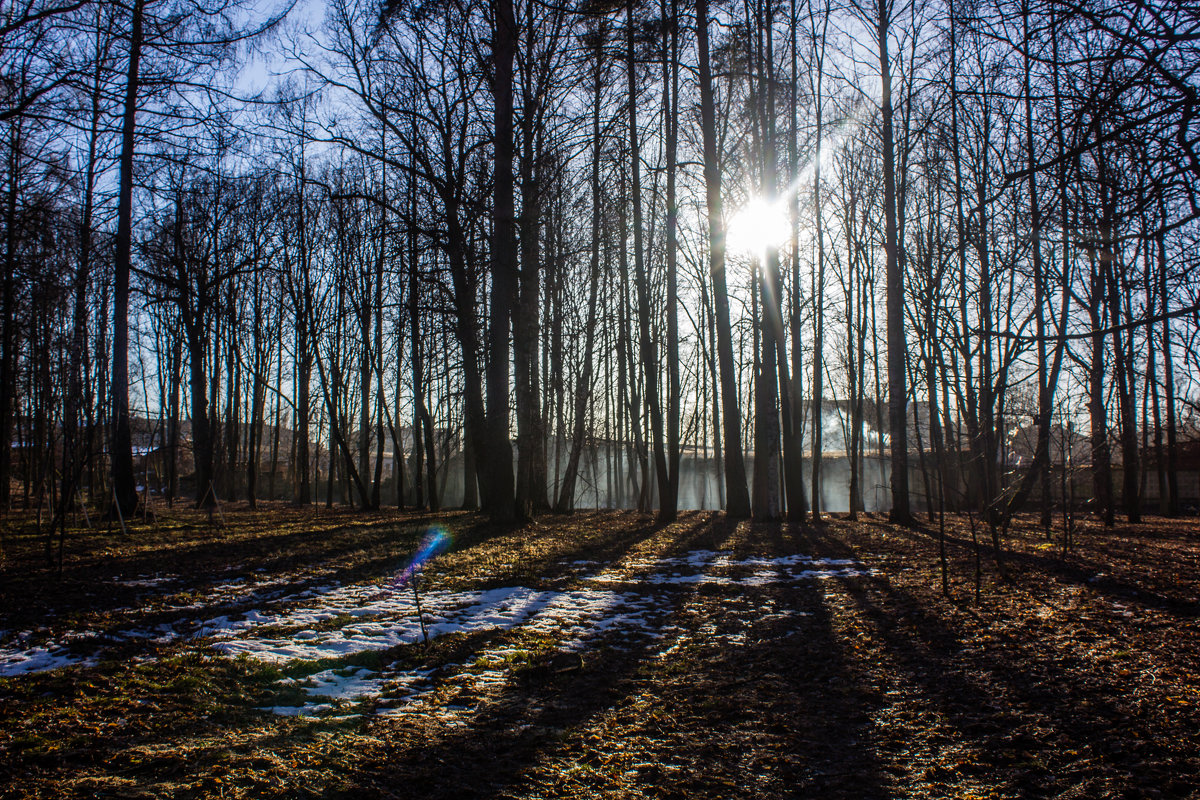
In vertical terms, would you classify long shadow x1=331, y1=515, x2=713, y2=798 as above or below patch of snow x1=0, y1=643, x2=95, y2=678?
below

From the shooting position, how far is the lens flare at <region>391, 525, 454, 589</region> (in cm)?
603

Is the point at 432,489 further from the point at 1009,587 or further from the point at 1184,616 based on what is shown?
the point at 1184,616

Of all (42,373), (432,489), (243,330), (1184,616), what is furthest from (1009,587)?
(243,330)

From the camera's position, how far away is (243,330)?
77.4 feet

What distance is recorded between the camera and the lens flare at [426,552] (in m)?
6.03

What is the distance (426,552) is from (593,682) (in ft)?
16.6

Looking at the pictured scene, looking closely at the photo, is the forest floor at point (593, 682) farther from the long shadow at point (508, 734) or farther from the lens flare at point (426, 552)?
the lens flare at point (426, 552)

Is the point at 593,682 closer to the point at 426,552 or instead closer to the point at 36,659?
the point at 36,659

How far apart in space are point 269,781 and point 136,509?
36.5 ft

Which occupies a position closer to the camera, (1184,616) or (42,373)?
Result: (1184,616)

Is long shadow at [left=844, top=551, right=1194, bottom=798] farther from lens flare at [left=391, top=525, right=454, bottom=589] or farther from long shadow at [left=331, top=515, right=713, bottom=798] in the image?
lens flare at [left=391, top=525, right=454, bottom=589]

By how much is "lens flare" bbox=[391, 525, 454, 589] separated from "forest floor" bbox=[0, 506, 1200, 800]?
17 cm

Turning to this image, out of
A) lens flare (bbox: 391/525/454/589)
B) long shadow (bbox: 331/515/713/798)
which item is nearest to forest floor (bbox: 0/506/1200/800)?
long shadow (bbox: 331/515/713/798)

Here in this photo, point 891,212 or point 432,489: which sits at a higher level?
point 891,212
